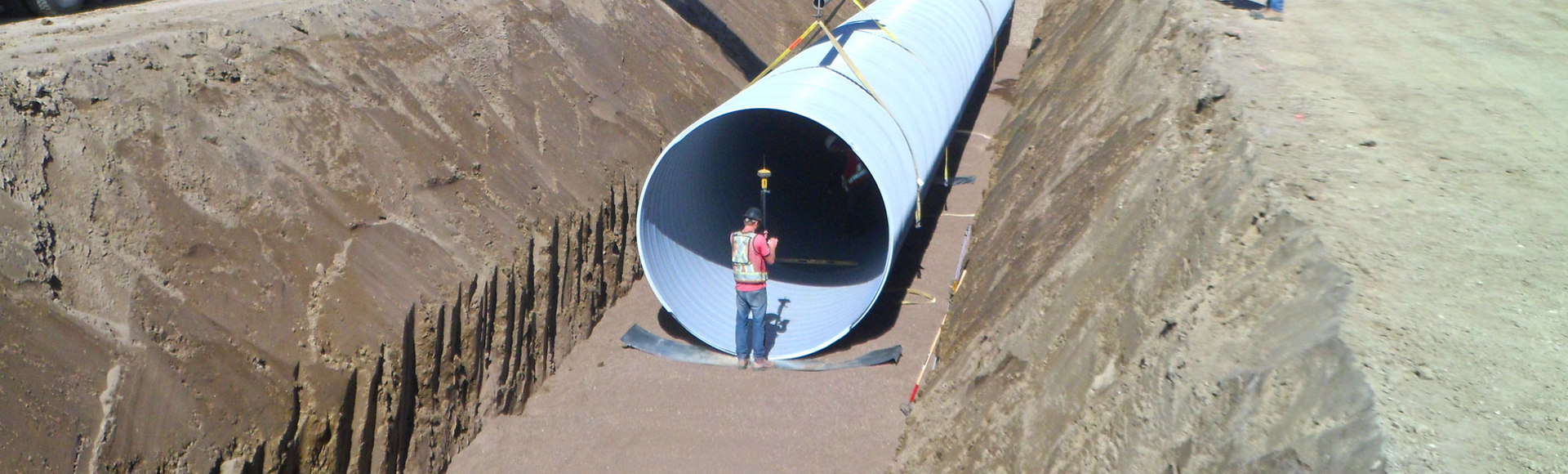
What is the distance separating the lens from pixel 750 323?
26.7ft

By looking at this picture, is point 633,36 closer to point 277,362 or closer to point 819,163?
point 819,163

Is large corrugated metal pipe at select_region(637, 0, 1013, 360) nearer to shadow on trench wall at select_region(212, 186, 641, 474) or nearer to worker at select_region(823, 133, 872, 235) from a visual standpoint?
worker at select_region(823, 133, 872, 235)

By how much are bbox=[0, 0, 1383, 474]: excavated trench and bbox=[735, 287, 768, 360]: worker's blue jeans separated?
127 cm

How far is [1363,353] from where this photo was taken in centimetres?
379

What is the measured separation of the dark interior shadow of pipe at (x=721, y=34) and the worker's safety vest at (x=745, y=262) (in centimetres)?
507

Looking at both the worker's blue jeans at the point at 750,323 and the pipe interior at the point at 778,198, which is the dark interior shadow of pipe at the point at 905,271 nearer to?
the pipe interior at the point at 778,198

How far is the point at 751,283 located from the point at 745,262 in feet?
0.58

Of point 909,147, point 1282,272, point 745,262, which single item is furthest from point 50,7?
point 1282,272

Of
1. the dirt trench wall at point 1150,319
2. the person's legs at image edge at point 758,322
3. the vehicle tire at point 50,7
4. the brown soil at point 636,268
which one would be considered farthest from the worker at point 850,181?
the vehicle tire at point 50,7

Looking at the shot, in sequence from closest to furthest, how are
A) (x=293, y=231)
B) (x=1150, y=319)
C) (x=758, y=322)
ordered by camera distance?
A: (x=1150, y=319), (x=293, y=231), (x=758, y=322)

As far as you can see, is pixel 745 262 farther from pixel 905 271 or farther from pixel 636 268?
pixel 905 271

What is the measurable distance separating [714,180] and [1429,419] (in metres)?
6.70

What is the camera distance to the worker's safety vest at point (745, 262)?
7824mm

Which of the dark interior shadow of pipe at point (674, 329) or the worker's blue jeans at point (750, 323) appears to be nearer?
the worker's blue jeans at point (750, 323)
